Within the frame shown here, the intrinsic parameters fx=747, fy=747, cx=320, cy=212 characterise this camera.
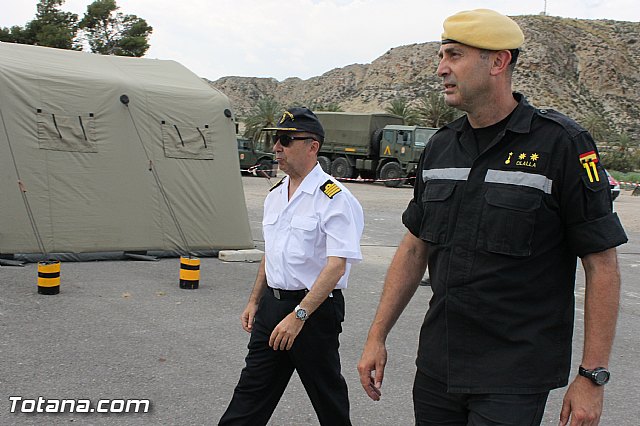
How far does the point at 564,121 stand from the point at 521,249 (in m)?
0.44

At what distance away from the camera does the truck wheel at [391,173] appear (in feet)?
93.4

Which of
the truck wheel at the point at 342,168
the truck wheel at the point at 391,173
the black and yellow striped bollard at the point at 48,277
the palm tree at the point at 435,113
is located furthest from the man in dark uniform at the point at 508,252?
the palm tree at the point at 435,113

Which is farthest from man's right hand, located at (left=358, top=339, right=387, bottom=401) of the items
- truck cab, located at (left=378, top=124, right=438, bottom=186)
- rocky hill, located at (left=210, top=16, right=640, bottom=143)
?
rocky hill, located at (left=210, top=16, right=640, bottom=143)

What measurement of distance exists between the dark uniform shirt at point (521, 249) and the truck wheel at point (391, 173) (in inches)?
1016

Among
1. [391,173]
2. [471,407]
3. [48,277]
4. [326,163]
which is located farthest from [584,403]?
[326,163]

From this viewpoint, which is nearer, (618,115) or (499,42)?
(499,42)

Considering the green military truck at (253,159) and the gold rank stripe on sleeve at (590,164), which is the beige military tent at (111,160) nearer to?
the gold rank stripe on sleeve at (590,164)

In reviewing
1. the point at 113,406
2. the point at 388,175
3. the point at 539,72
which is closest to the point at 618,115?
the point at 539,72

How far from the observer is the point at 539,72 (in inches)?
2921

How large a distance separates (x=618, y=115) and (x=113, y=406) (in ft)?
248

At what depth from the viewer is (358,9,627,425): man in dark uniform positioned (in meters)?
2.26

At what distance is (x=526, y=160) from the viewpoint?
236cm

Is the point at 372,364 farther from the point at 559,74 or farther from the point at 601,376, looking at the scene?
the point at 559,74

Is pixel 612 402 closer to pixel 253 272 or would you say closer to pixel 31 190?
pixel 253 272
